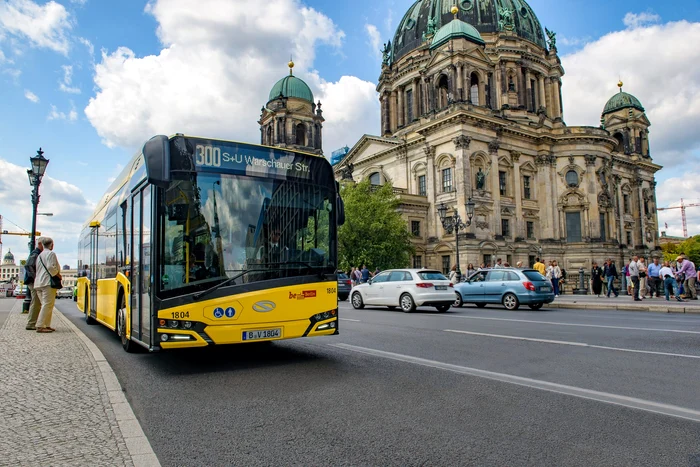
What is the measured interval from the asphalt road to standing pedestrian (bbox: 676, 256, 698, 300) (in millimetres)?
12752

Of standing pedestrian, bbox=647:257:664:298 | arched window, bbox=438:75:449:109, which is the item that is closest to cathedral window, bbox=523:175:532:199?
arched window, bbox=438:75:449:109

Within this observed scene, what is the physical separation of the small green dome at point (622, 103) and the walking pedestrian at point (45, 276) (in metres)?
75.8

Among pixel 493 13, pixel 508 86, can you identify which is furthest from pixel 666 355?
pixel 493 13

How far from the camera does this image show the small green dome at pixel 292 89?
62.1 meters

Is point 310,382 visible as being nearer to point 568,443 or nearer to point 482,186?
point 568,443

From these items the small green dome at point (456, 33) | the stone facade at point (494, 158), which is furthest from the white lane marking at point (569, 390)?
the small green dome at point (456, 33)

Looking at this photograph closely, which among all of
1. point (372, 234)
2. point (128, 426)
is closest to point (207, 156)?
point (128, 426)

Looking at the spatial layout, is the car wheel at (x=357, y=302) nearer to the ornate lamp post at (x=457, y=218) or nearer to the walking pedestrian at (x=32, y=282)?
the ornate lamp post at (x=457, y=218)

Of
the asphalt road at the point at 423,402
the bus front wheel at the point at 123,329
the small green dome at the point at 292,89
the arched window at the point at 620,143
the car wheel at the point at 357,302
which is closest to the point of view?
the asphalt road at the point at 423,402

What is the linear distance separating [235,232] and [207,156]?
44.1 inches

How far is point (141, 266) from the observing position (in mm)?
7227

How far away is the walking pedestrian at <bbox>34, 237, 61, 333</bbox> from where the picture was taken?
10.6 metres

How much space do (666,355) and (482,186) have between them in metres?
38.9

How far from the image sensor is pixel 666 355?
7.88 metres
